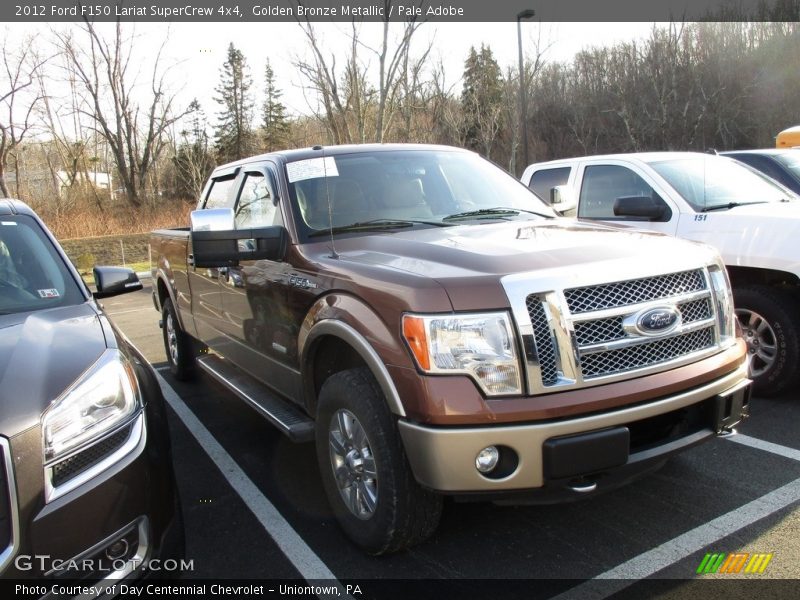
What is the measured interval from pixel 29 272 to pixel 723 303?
11.4ft

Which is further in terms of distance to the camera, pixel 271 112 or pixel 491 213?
pixel 271 112

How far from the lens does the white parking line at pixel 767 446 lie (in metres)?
3.69

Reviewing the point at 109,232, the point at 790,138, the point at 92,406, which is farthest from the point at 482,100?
the point at 92,406

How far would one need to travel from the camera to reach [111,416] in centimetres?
225

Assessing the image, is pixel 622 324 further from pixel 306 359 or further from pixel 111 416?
pixel 111 416

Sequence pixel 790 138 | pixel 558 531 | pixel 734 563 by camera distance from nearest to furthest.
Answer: pixel 734 563
pixel 558 531
pixel 790 138

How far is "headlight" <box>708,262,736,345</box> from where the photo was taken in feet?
9.37

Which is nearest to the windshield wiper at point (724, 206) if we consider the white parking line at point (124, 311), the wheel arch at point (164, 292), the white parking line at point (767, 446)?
the white parking line at point (767, 446)

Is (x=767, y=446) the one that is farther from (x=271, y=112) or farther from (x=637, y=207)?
(x=271, y=112)

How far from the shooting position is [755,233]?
4.54 meters

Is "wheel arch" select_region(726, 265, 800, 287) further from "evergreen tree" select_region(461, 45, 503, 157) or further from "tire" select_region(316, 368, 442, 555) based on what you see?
"evergreen tree" select_region(461, 45, 503, 157)

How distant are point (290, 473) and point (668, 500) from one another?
2208mm

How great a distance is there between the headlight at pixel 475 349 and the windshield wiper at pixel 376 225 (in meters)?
1.23

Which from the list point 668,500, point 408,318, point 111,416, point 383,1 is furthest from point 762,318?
point 383,1
